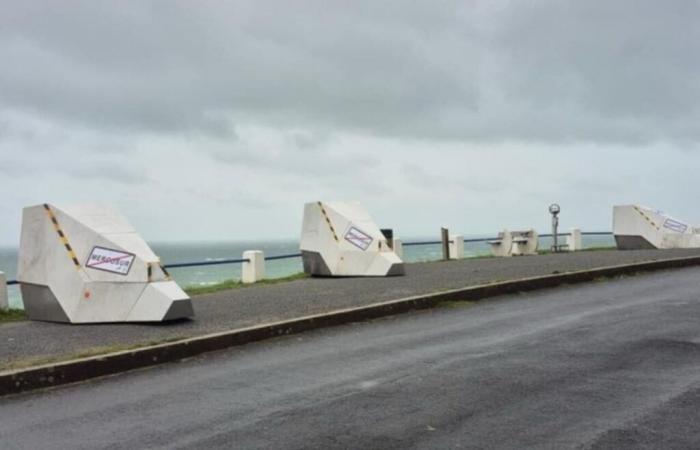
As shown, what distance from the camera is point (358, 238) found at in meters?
18.3

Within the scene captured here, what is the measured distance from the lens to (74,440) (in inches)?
219

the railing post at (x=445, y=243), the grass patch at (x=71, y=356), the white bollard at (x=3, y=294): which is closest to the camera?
the grass patch at (x=71, y=356)

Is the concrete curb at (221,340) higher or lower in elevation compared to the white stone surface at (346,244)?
lower

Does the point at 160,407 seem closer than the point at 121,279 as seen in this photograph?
Yes

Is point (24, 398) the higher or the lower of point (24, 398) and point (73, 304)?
the lower

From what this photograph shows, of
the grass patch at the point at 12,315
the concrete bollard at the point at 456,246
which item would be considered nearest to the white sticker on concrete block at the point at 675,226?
the concrete bollard at the point at 456,246

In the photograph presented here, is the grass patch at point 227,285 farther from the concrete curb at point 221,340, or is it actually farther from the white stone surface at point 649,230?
the white stone surface at point 649,230

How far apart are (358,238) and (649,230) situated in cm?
1441

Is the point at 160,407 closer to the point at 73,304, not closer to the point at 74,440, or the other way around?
the point at 74,440

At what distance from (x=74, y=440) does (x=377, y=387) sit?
282 cm

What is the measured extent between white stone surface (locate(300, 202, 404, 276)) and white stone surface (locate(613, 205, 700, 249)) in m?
13.5

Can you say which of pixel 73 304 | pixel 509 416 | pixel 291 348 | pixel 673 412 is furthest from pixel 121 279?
pixel 673 412

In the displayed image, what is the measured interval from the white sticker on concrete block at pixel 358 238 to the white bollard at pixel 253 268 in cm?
251

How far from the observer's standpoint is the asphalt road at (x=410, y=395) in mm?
5309
